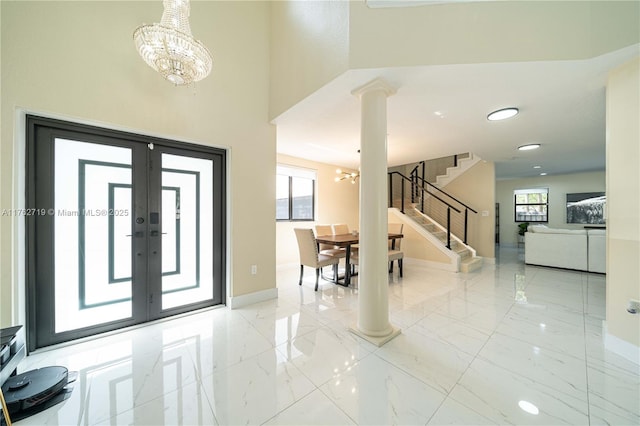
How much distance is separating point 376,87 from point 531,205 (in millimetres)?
9229

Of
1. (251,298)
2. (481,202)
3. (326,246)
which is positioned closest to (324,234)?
(326,246)

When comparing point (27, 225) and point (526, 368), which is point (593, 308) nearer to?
point (526, 368)

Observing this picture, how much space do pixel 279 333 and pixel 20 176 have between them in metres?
2.59

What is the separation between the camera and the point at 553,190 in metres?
7.62

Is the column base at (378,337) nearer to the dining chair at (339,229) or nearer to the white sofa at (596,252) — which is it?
the dining chair at (339,229)

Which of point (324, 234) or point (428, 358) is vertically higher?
point (324, 234)

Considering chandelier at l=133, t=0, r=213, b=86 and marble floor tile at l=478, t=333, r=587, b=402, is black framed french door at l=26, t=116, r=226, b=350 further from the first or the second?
marble floor tile at l=478, t=333, r=587, b=402

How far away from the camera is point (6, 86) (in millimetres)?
1754

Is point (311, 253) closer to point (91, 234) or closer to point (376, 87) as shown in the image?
point (376, 87)

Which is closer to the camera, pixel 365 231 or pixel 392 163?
pixel 365 231

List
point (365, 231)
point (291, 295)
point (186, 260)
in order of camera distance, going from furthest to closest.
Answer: point (291, 295) < point (186, 260) < point (365, 231)

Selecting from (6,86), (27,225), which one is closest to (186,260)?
(27,225)

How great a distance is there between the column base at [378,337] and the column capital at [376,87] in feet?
7.95

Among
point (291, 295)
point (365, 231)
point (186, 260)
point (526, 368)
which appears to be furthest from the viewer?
point (291, 295)
